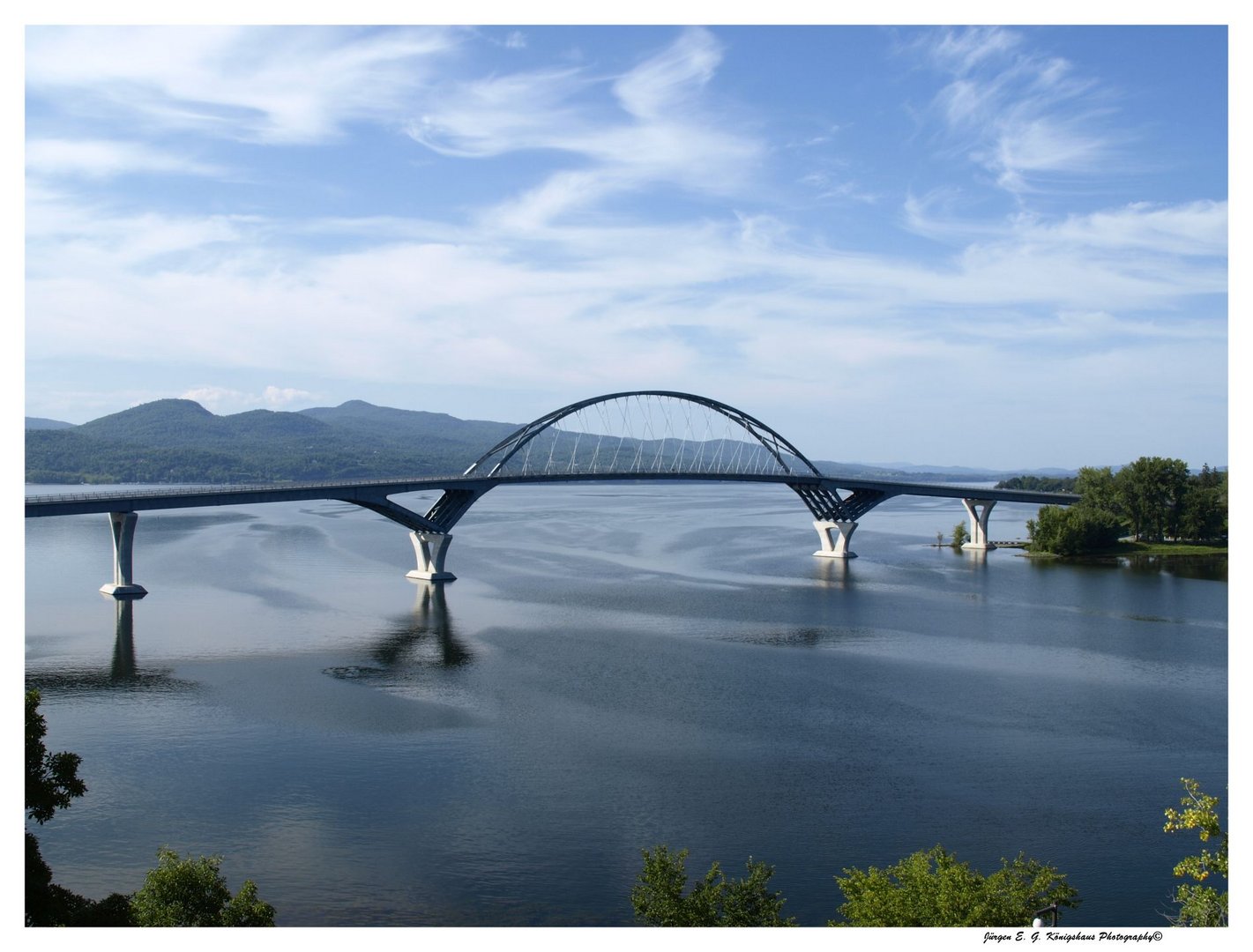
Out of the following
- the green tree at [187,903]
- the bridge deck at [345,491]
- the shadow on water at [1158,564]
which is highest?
the bridge deck at [345,491]

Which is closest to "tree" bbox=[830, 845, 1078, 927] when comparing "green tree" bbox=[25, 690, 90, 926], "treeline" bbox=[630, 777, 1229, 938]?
"treeline" bbox=[630, 777, 1229, 938]

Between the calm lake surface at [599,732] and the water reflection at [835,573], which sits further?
the water reflection at [835,573]

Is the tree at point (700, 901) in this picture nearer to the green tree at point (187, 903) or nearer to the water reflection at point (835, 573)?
the green tree at point (187, 903)

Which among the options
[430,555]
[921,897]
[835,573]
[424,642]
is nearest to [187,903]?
[921,897]

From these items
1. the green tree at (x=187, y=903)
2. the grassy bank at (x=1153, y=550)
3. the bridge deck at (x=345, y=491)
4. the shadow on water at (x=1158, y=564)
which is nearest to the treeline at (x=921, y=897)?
the green tree at (x=187, y=903)

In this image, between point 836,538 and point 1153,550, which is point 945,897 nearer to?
point 836,538

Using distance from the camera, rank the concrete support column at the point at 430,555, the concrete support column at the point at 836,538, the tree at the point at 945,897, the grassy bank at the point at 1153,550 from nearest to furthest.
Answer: the tree at the point at 945,897 → the concrete support column at the point at 430,555 → the concrete support column at the point at 836,538 → the grassy bank at the point at 1153,550

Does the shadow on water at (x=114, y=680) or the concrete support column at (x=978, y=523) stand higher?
the concrete support column at (x=978, y=523)
